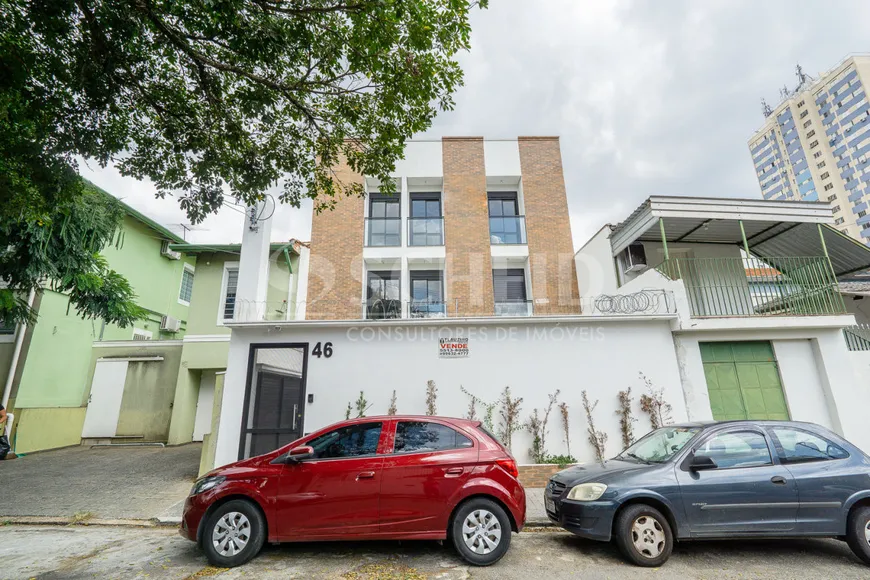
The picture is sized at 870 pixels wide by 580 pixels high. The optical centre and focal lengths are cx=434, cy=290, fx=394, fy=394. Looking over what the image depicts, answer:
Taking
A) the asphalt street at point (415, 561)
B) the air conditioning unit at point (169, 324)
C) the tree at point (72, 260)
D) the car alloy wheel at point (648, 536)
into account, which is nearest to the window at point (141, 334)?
the air conditioning unit at point (169, 324)

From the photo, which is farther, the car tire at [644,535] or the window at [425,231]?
the window at [425,231]

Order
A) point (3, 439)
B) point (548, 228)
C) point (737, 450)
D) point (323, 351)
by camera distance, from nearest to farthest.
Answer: point (737, 450) < point (323, 351) < point (3, 439) < point (548, 228)

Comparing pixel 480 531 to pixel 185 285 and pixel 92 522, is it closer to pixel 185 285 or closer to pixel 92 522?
pixel 92 522

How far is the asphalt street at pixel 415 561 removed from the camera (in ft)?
13.1

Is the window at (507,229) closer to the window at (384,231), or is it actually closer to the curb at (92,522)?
the window at (384,231)

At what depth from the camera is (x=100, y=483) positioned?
8102 mm

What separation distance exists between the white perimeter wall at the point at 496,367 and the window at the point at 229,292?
6619 millimetres

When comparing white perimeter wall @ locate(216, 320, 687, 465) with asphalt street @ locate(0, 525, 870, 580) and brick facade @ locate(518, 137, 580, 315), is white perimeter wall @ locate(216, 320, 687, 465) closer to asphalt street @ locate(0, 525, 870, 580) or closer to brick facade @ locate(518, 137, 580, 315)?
asphalt street @ locate(0, 525, 870, 580)

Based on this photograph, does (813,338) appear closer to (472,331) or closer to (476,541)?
(472,331)

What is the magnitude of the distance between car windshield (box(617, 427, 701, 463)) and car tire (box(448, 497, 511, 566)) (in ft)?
6.56

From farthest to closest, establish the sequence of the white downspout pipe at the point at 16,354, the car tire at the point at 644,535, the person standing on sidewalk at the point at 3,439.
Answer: the white downspout pipe at the point at 16,354, the person standing on sidewalk at the point at 3,439, the car tire at the point at 644,535

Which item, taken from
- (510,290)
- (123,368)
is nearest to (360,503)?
(510,290)

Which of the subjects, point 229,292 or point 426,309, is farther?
point 229,292

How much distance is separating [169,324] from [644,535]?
17.4 metres
